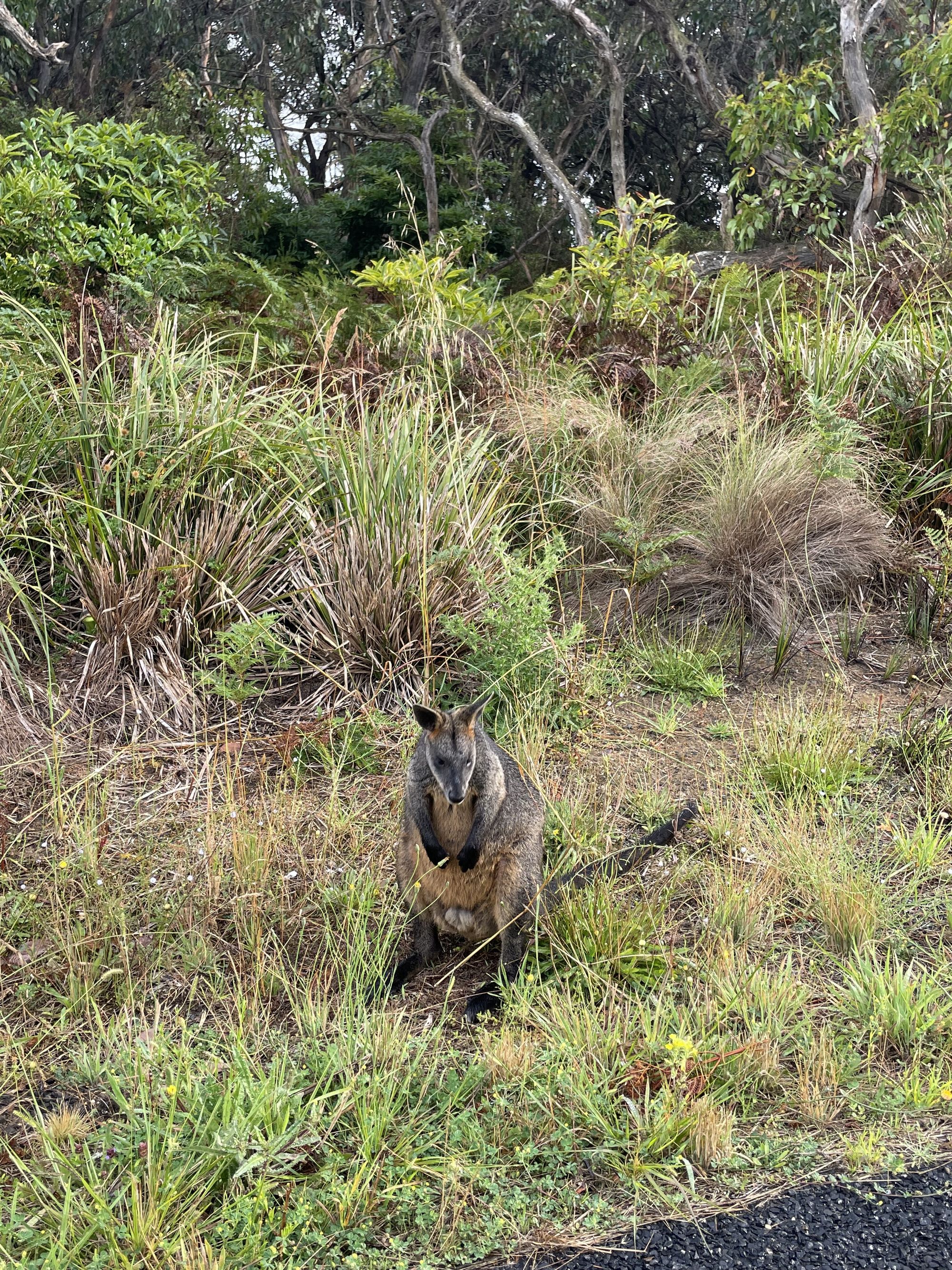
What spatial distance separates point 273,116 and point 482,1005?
18103mm

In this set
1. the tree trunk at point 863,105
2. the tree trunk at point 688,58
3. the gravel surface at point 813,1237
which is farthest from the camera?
the tree trunk at point 688,58

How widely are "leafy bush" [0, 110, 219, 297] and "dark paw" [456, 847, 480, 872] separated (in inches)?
202

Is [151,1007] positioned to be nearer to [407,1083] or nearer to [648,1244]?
[407,1083]

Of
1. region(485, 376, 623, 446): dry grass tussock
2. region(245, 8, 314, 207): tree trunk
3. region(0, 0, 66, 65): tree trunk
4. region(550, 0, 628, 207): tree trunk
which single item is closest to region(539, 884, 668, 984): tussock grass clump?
region(485, 376, 623, 446): dry grass tussock

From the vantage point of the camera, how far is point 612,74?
16547 mm

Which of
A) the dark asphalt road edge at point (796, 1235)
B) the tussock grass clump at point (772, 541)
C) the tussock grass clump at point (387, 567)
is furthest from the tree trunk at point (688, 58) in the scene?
the dark asphalt road edge at point (796, 1235)

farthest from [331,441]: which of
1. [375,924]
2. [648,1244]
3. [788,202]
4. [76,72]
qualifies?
[76,72]

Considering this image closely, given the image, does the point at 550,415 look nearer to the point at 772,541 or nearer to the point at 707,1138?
the point at 772,541

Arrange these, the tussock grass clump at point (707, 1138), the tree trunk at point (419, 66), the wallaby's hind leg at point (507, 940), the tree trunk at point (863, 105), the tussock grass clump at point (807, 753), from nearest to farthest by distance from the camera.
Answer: the tussock grass clump at point (707, 1138), the wallaby's hind leg at point (507, 940), the tussock grass clump at point (807, 753), the tree trunk at point (863, 105), the tree trunk at point (419, 66)

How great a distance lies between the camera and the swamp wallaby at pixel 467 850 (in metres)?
3.93

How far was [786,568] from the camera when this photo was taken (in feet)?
22.3

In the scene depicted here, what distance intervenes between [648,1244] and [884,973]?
130 centimetres

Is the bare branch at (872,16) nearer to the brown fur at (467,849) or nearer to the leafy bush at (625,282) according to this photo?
the leafy bush at (625,282)

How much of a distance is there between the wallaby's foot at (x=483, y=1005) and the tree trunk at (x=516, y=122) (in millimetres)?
11888
